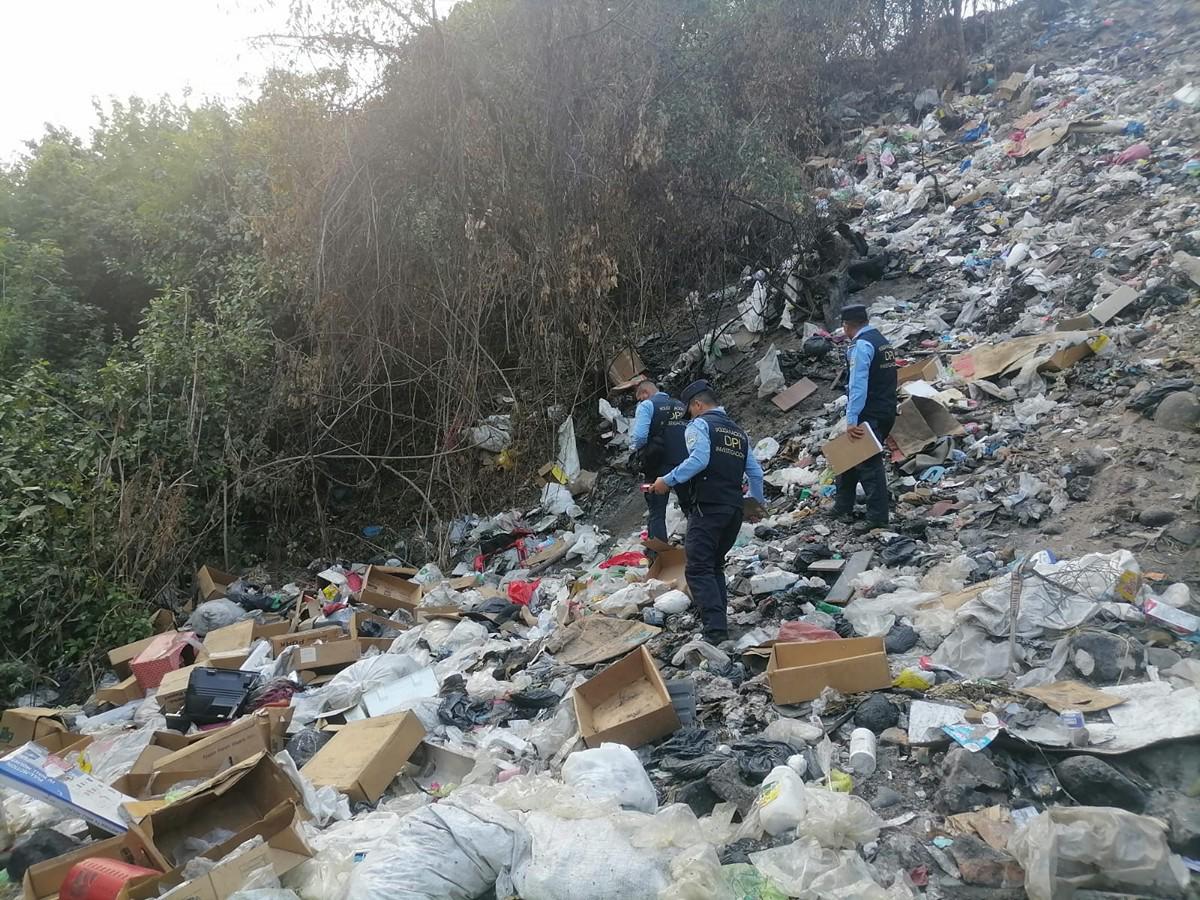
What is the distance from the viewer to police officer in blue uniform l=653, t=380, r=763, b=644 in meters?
4.29

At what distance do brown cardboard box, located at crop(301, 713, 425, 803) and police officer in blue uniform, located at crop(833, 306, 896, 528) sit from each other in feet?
10.6

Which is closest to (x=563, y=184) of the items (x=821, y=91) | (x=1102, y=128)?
(x=1102, y=128)

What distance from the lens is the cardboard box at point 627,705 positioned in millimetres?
3371

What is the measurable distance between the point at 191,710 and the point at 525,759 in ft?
7.16

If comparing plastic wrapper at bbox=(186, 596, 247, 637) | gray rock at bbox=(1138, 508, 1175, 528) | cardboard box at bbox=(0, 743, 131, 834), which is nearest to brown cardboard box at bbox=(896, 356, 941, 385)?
gray rock at bbox=(1138, 508, 1175, 528)

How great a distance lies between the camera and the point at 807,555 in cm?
506

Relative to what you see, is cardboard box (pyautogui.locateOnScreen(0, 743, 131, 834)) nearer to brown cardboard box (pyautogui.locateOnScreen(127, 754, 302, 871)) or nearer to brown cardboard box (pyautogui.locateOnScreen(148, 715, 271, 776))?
brown cardboard box (pyautogui.locateOnScreen(127, 754, 302, 871))

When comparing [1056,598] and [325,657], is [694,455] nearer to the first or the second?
[1056,598]

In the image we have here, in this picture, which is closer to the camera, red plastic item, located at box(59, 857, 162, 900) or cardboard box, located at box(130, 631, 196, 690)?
red plastic item, located at box(59, 857, 162, 900)

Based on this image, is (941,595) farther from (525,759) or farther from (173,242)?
(173,242)

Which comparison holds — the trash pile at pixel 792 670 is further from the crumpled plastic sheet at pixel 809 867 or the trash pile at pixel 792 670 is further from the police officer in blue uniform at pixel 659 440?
the police officer in blue uniform at pixel 659 440

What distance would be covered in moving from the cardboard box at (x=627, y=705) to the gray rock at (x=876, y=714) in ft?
2.48

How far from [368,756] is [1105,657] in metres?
3.10

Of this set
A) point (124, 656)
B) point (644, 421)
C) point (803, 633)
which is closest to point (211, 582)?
point (124, 656)
